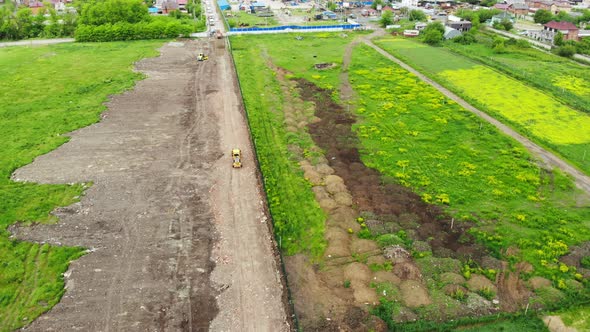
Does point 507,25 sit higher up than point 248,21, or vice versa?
point 248,21

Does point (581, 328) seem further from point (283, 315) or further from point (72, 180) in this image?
point (72, 180)

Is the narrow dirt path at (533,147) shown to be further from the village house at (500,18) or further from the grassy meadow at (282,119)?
the village house at (500,18)

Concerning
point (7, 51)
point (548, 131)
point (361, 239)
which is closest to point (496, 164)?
point (548, 131)

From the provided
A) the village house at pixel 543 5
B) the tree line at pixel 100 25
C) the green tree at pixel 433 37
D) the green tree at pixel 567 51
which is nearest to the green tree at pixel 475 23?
the green tree at pixel 433 37

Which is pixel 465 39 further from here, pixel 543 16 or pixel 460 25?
pixel 543 16

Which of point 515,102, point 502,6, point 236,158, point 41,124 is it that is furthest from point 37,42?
point 502,6

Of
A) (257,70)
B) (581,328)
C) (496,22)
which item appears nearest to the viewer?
(581,328)
